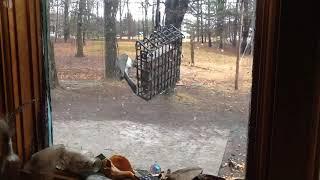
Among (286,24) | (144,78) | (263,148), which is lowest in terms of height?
(263,148)

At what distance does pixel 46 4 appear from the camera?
1.37 meters

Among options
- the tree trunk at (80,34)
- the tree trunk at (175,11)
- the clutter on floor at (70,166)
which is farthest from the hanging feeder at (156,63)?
the clutter on floor at (70,166)

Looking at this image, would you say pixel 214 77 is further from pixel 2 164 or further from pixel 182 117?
pixel 2 164

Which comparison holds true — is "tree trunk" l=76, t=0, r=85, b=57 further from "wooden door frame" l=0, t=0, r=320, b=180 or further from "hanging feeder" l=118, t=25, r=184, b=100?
"wooden door frame" l=0, t=0, r=320, b=180

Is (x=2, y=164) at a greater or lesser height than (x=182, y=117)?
lesser

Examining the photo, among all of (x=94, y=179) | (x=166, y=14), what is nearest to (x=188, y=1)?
(x=166, y=14)

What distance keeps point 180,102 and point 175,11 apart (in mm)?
283

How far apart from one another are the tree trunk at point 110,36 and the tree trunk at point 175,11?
172 millimetres

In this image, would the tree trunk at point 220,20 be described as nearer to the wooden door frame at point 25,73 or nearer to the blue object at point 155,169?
the blue object at point 155,169

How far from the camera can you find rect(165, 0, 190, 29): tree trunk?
1.22 m

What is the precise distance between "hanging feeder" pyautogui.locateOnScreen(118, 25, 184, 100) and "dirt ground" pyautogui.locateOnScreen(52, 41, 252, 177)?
0.08 feet

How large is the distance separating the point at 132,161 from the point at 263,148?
0.48m

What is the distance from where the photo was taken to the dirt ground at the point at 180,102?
1.25 metres

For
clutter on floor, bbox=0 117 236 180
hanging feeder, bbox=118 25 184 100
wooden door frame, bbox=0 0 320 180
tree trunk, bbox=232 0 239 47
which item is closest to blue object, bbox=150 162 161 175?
clutter on floor, bbox=0 117 236 180
